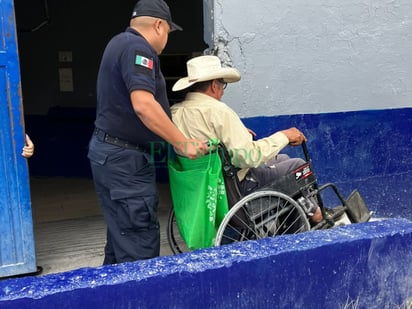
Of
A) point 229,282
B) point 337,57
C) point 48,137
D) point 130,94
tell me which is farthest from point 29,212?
point 48,137

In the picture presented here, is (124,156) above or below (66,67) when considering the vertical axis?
below

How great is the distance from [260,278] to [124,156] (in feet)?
3.46

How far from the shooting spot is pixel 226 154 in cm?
259

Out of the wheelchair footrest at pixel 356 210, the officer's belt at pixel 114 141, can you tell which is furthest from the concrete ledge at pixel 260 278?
the officer's belt at pixel 114 141

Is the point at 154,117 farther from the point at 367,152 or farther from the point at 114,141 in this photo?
the point at 367,152

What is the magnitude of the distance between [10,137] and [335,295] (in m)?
2.18

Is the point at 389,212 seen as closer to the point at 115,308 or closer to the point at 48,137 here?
the point at 115,308

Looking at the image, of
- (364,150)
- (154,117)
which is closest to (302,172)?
(154,117)

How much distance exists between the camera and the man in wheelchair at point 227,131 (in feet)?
8.50

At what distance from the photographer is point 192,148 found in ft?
8.12

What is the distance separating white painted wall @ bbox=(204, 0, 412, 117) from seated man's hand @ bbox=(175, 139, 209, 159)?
1.32 meters

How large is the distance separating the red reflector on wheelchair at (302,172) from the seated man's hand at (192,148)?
0.64 metres

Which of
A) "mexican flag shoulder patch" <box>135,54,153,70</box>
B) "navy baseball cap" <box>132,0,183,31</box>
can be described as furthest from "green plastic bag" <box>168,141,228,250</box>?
"navy baseball cap" <box>132,0,183,31</box>

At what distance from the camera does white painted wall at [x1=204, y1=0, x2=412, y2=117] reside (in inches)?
144
